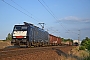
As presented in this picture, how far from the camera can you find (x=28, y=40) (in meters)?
28.5

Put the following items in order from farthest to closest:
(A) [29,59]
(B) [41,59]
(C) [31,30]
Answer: (C) [31,30], (B) [41,59], (A) [29,59]

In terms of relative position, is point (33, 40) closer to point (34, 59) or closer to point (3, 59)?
point (34, 59)

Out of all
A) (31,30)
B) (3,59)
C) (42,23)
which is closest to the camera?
(3,59)

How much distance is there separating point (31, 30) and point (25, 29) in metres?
1.51

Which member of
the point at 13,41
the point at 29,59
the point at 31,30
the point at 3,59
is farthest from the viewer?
the point at 31,30

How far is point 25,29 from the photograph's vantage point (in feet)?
96.3

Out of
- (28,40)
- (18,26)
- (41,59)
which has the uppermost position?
(18,26)

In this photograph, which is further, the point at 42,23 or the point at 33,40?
the point at 42,23

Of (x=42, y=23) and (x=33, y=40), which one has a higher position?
(x=42, y=23)

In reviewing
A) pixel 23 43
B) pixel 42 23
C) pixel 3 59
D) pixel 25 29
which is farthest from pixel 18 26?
pixel 42 23

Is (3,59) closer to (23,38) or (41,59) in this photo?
(41,59)

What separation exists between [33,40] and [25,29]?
114 inches

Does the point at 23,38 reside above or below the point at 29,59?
above

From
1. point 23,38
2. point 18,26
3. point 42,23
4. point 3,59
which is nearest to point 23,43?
point 23,38
